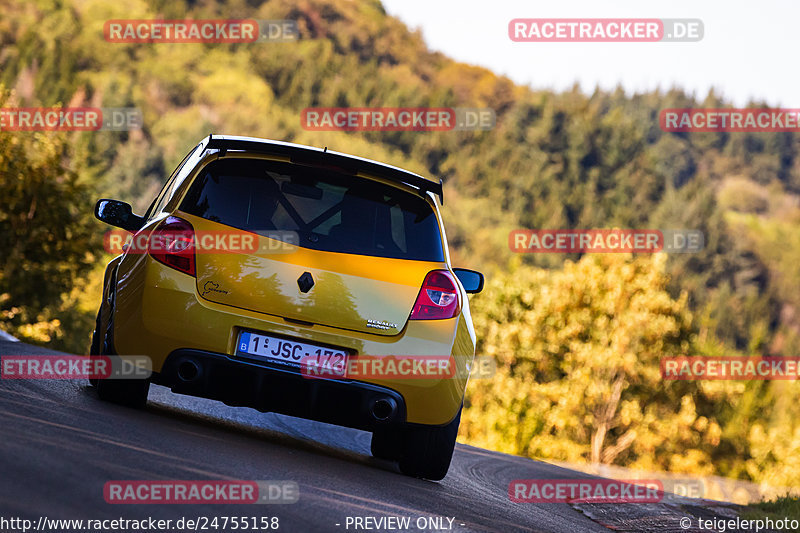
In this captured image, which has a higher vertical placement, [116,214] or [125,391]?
[116,214]

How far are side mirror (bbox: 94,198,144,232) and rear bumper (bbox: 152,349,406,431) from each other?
1.68 metres

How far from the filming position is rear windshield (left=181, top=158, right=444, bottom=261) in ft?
21.2

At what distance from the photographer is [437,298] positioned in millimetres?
6590

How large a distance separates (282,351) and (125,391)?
148cm

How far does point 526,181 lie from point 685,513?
172510mm

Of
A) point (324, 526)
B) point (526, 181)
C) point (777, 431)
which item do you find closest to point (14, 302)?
point (324, 526)

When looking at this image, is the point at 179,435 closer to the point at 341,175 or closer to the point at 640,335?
the point at 341,175

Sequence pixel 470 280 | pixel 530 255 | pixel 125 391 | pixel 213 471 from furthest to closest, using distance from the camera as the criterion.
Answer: pixel 530 255
pixel 470 280
pixel 125 391
pixel 213 471

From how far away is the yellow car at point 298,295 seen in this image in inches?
248

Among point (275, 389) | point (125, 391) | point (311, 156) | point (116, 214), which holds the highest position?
point (311, 156)

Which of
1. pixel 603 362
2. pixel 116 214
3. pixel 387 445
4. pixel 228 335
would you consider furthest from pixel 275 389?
pixel 603 362

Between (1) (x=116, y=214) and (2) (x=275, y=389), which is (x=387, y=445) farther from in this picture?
(1) (x=116, y=214)

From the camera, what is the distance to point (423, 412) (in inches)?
258

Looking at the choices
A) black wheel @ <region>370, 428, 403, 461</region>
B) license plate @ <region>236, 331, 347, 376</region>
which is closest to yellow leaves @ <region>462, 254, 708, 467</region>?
black wheel @ <region>370, 428, 403, 461</region>
